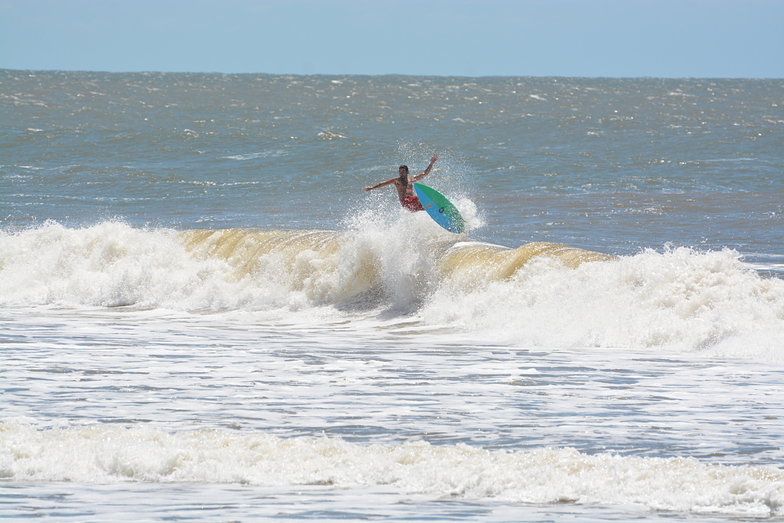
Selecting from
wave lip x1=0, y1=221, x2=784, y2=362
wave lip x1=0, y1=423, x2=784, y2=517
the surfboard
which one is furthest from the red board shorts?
wave lip x1=0, y1=423, x2=784, y2=517

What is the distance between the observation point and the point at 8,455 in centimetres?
612

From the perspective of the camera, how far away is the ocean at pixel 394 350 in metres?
5.61

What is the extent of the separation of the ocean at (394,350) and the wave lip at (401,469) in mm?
20

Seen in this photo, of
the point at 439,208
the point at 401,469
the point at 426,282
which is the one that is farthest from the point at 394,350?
the point at 439,208

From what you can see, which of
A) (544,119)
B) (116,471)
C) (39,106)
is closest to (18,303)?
(116,471)

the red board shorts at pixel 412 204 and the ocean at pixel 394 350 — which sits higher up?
the red board shorts at pixel 412 204

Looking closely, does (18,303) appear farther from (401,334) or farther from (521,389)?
(521,389)

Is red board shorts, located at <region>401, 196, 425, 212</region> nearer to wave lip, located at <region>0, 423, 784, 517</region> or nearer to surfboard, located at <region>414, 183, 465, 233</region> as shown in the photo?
surfboard, located at <region>414, 183, 465, 233</region>

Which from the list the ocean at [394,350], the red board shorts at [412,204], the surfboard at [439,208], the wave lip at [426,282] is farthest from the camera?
the red board shorts at [412,204]

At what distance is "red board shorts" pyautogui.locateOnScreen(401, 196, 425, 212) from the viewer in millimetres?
15857

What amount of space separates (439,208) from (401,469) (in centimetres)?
1016

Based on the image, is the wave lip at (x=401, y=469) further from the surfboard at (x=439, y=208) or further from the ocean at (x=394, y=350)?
the surfboard at (x=439, y=208)

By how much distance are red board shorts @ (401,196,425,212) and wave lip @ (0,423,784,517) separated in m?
9.52

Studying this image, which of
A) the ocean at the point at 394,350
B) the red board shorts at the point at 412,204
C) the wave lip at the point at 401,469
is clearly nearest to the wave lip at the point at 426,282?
the ocean at the point at 394,350
